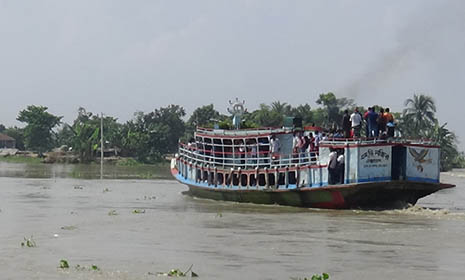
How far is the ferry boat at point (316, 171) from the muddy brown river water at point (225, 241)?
66cm

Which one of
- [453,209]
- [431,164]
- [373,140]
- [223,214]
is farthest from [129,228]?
[453,209]

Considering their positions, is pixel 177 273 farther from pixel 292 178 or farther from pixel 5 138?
pixel 5 138

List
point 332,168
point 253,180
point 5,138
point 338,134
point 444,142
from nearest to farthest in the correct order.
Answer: point 332,168 < point 338,134 < point 253,180 < point 444,142 < point 5,138

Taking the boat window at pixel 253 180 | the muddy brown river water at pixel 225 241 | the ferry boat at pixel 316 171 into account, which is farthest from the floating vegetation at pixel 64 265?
the boat window at pixel 253 180

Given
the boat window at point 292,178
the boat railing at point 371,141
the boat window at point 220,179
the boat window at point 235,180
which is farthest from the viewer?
the boat window at point 220,179

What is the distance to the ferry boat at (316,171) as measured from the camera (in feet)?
82.0

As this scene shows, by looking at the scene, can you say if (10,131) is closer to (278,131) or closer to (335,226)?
(278,131)

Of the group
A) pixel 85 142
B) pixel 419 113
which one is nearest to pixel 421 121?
pixel 419 113

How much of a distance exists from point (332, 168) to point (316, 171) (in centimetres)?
87

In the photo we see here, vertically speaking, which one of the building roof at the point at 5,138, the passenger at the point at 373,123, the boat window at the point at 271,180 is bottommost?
the boat window at the point at 271,180

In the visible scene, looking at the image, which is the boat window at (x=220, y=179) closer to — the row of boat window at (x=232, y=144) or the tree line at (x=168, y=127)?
the row of boat window at (x=232, y=144)

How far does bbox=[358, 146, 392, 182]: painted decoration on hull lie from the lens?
81.5 feet

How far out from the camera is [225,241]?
57.9ft

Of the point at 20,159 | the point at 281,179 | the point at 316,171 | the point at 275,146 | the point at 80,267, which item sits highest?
the point at 275,146
